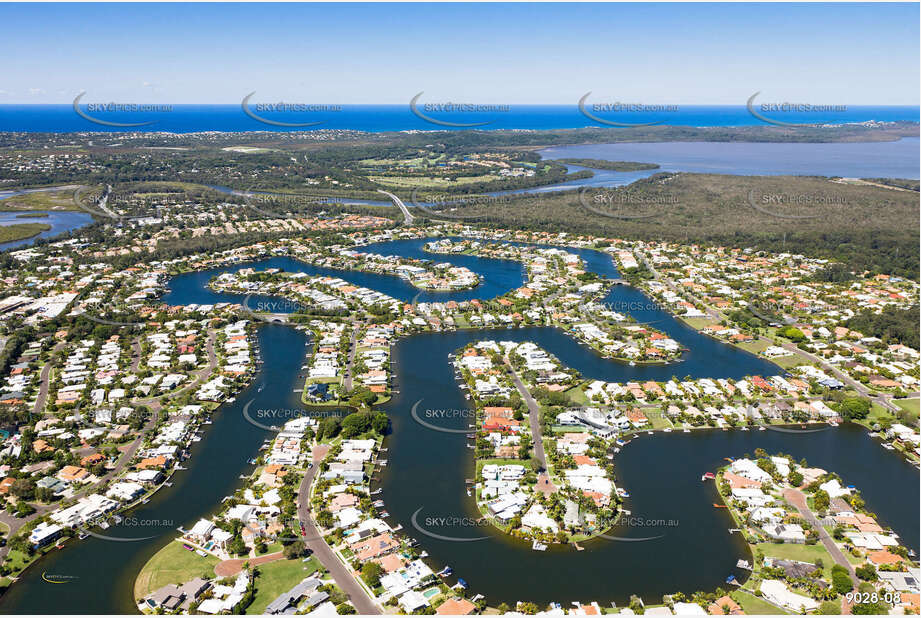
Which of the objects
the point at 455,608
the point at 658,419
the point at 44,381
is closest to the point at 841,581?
the point at 658,419

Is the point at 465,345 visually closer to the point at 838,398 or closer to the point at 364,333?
the point at 364,333

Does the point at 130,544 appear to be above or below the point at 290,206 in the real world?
below

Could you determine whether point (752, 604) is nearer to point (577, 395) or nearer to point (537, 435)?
point (537, 435)

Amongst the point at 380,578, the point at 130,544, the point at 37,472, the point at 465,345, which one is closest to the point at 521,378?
the point at 465,345

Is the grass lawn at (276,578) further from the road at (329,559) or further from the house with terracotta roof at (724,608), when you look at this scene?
the house with terracotta roof at (724,608)

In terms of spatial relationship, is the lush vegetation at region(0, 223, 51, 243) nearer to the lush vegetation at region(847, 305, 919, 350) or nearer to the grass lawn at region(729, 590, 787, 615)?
the grass lawn at region(729, 590, 787, 615)

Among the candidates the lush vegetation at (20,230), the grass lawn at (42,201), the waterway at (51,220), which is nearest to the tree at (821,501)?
the waterway at (51,220)
